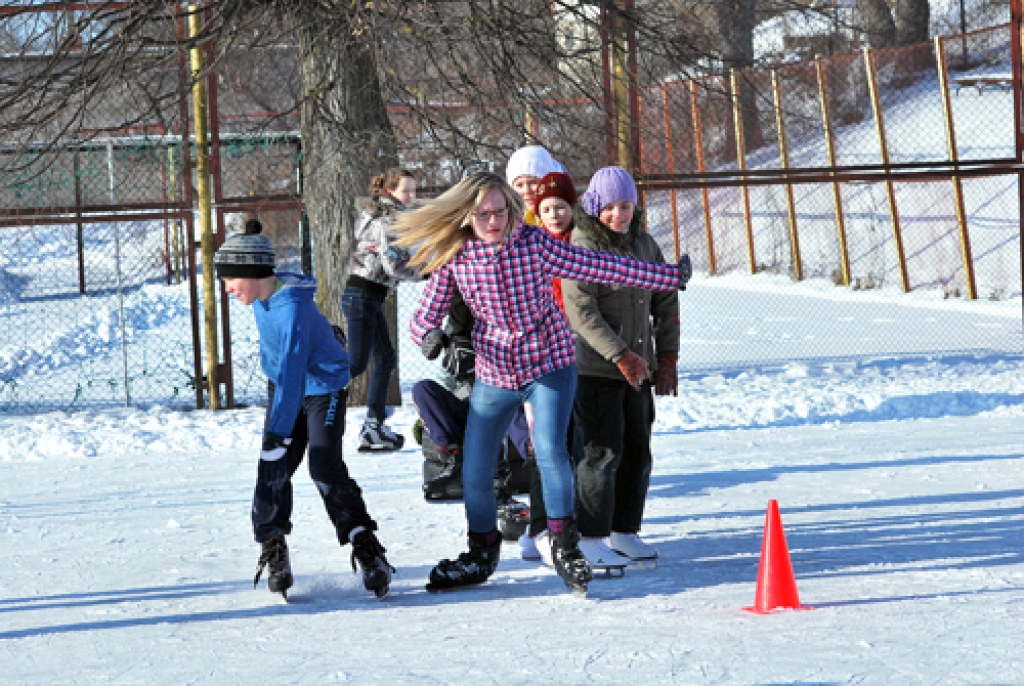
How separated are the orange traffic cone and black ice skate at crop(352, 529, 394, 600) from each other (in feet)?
4.14

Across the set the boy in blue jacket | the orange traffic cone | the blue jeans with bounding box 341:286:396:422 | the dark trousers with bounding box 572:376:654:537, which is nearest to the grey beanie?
the boy in blue jacket

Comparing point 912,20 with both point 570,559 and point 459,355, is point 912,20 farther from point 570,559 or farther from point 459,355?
point 570,559

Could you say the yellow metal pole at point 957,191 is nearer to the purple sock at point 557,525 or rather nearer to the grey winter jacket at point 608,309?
the grey winter jacket at point 608,309

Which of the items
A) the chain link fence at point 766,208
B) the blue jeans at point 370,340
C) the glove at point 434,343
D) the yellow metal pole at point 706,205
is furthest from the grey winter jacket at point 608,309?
the yellow metal pole at point 706,205

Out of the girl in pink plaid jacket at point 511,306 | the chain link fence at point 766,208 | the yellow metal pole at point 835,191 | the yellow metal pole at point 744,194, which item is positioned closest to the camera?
the girl in pink plaid jacket at point 511,306

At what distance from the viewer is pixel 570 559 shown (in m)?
4.54

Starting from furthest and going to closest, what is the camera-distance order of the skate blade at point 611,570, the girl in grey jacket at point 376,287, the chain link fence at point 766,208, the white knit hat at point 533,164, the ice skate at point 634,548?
→ the chain link fence at point 766,208, the girl in grey jacket at point 376,287, the white knit hat at point 533,164, the ice skate at point 634,548, the skate blade at point 611,570

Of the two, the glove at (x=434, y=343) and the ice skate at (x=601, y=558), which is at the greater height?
the glove at (x=434, y=343)

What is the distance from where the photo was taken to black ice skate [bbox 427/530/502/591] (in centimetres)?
470

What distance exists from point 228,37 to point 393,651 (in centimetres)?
517

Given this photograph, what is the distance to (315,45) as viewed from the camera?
885 centimetres

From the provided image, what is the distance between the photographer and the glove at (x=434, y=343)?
449cm

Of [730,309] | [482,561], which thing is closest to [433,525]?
[482,561]

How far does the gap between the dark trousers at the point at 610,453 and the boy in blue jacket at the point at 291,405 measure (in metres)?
0.82
